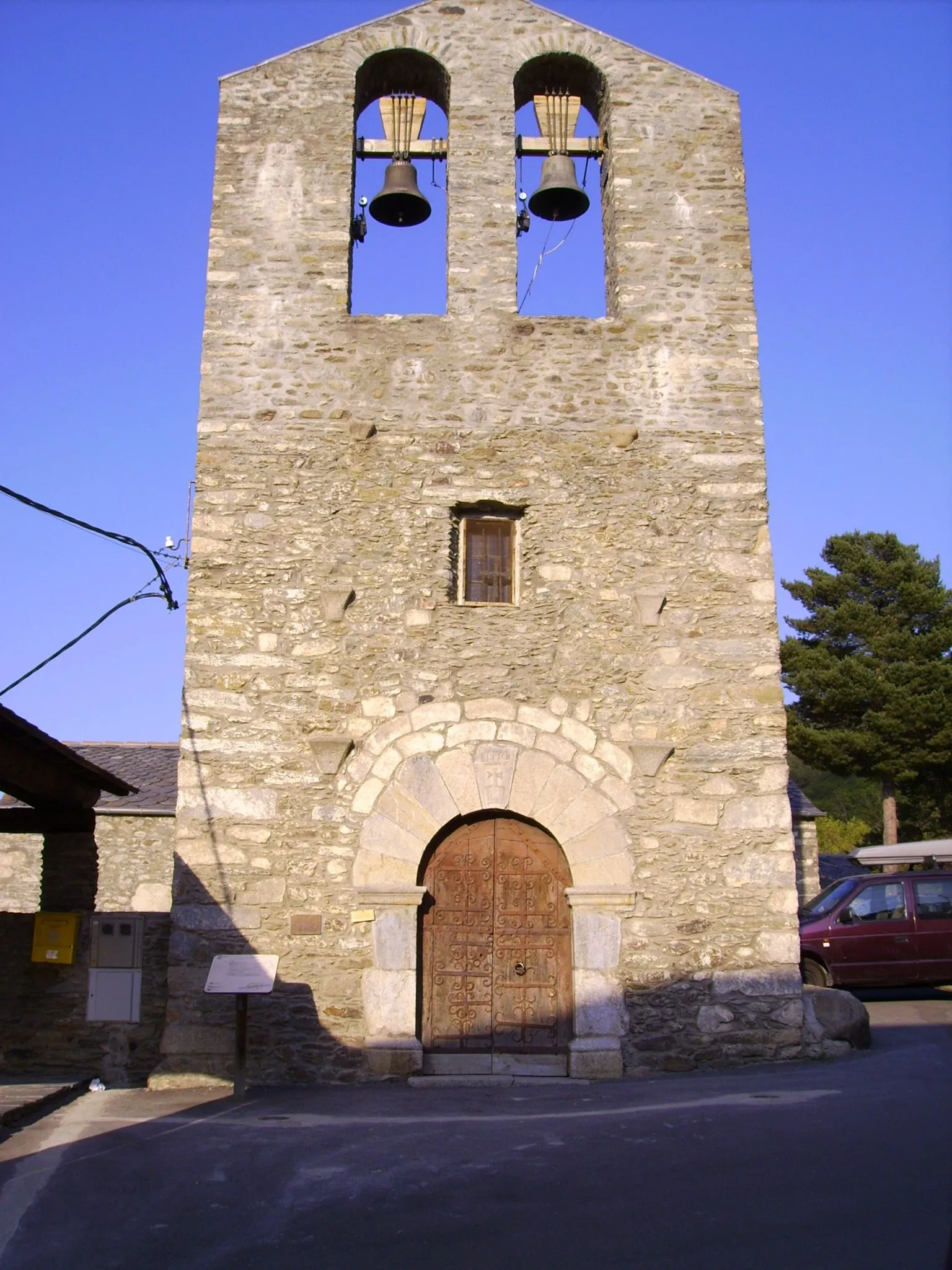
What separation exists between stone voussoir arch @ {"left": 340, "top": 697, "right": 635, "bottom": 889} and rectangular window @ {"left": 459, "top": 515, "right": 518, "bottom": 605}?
80 centimetres

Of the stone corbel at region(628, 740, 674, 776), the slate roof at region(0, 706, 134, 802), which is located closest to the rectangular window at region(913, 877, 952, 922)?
the stone corbel at region(628, 740, 674, 776)

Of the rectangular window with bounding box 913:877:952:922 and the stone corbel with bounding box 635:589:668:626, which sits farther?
the rectangular window with bounding box 913:877:952:922

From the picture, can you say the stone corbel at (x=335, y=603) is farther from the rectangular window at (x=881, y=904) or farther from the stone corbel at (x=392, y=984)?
the rectangular window at (x=881, y=904)

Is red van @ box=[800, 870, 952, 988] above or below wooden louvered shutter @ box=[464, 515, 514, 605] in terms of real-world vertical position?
below

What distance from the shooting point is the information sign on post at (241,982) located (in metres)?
6.44

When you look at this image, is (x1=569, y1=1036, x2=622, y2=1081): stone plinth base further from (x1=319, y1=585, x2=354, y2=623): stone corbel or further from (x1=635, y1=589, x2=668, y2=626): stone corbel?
(x1=319, y1=585, x2=354, y2=623): stone corbel

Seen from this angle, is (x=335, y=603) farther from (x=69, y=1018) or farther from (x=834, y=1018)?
(x=834, y=1018)

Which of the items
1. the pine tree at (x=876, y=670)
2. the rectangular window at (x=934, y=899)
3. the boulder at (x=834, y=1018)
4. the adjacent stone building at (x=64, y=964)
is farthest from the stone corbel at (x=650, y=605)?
the pine tree at (x=876, y=670)

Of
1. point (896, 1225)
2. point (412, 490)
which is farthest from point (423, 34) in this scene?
point (896, 1225)

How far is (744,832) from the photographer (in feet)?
24.1

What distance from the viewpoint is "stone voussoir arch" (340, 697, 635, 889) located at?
7.21 metres

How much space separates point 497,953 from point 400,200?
5.54m

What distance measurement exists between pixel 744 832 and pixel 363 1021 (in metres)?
2.67

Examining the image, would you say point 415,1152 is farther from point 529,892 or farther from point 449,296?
point 449,296
